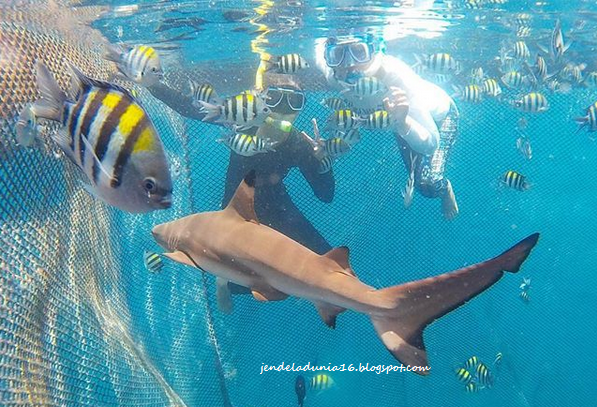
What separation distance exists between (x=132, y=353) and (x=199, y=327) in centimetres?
321

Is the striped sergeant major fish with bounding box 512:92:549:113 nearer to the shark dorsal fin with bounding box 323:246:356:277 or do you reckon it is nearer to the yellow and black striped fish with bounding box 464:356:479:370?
the yellow and black striped fish with bounding box 464:356:479:370

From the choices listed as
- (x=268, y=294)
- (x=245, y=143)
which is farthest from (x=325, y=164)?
(x=268, y=294)

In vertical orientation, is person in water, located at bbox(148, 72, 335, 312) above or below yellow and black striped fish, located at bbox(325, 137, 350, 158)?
below

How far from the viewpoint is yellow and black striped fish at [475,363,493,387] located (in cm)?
797

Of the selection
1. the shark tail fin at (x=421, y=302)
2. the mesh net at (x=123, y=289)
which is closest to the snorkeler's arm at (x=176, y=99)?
the mesh net at (x=123, y=289)

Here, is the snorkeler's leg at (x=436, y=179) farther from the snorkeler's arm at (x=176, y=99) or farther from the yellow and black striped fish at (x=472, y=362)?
the snorkeler's arm at (x=176, y=99)

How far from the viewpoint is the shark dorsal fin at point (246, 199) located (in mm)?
3322

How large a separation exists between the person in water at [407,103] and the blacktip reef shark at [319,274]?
14.3ft

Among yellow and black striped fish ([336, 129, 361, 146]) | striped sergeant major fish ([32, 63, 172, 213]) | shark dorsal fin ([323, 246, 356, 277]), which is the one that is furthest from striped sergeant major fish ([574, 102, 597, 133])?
striped sergeant major fish ([32, 63, 172, 213])

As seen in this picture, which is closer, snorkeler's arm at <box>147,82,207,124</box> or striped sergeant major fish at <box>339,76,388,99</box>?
striped sergeant major fish at <box>339,76,388,99</box>

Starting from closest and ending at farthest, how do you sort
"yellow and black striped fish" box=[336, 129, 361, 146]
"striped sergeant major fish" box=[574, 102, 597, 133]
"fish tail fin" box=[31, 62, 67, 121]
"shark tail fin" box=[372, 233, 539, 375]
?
"fish tail fin" box=[31, 62, 67, 121] → "shark tail fin" box=[372, 233, 539, 375] → "yellow and black striped fish" box=[336, 129, 361, 146] → "striped sergeant major fish" box=[574, 102, 597, 133]

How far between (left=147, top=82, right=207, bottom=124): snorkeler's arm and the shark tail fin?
6060mm

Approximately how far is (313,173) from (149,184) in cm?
644

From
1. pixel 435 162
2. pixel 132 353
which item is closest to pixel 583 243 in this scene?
pixel 435 162
